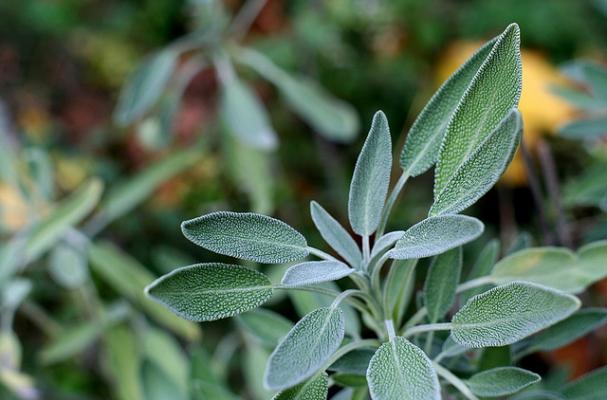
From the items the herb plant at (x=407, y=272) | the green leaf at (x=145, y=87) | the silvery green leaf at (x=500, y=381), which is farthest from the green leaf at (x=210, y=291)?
the green leaf at (x=145, y=87)

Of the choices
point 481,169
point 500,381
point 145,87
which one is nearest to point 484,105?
point 481,169

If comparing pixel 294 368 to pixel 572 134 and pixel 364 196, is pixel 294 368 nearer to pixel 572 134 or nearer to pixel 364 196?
pixel 364 196

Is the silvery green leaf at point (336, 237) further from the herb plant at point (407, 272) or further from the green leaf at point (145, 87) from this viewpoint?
the green leaf at point (145, 87)

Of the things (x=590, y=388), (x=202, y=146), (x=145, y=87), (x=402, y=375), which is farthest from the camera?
(x=202, y=146)

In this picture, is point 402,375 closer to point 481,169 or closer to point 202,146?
point 481,169

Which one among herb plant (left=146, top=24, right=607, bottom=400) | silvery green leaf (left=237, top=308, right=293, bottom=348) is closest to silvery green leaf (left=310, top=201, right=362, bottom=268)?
herb plant (left=146, top=24, right=607, bottom=400)

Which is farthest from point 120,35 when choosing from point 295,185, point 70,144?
point 295,185
